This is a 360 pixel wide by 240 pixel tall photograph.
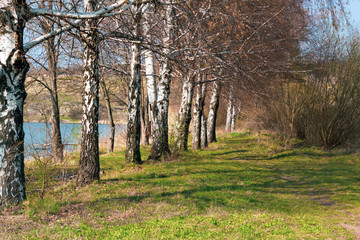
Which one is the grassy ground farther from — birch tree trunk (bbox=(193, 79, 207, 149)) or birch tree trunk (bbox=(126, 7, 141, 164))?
birch tree trunk (bbox=(193, 79, 207, 149))

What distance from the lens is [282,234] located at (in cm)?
614

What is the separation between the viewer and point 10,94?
6883 mm

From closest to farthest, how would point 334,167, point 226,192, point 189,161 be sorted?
point 226,192, point 189,161, point 334,167

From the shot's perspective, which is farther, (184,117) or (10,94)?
(184,117)

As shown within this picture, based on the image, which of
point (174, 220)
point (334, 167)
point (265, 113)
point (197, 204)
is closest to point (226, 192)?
point (197, 204)

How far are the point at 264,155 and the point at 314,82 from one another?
6.45 metres

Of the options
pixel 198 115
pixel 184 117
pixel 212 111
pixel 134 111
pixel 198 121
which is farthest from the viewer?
pixel 212 111

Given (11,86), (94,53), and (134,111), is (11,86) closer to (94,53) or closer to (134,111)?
(94,53)

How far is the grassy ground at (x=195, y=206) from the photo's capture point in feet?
19.7

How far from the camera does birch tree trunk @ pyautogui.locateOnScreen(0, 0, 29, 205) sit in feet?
22.4

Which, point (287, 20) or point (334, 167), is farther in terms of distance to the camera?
point (334, 167)

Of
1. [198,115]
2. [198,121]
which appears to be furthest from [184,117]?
[198,115]

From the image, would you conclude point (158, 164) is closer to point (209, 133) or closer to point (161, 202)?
point (161, 202)

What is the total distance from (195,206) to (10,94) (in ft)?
15.6
